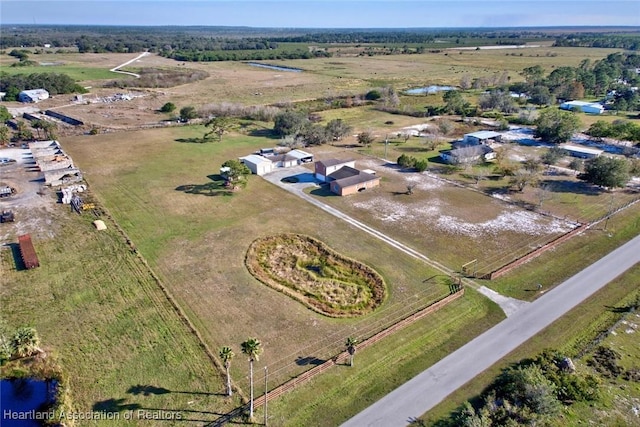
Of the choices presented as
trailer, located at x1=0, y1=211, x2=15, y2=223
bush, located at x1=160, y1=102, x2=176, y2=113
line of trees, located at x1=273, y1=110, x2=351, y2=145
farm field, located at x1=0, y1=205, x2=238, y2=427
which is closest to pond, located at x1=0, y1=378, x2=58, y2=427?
farm field, located at x1=0, y1=205, x2=238, y2=427

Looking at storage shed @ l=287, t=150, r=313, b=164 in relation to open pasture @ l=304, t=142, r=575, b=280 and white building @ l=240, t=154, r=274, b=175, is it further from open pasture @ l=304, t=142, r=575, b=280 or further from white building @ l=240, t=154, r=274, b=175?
open pasture @ l=304, t=142, r=575, b=280

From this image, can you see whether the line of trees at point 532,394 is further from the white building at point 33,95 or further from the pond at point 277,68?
the pond at point 277,68

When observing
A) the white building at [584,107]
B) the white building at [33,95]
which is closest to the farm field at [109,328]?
the white building at [33,95]

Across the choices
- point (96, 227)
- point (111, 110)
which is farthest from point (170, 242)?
point (111, 110)

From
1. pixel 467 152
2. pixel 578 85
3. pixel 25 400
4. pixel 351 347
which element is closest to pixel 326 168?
pixel 467 152

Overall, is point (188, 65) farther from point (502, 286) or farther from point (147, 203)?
point (502, 286)
